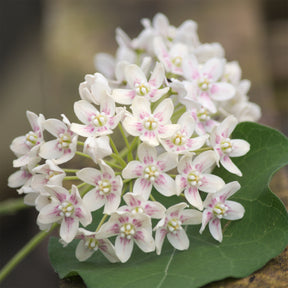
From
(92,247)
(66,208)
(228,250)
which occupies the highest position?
(66,208)

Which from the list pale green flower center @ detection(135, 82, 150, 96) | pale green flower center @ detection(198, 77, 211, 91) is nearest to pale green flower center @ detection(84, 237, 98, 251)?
pale green flower center @ detection(135, 82, 150, 96)

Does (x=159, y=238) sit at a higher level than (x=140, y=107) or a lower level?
lower

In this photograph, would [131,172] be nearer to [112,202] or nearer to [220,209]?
[112,202]

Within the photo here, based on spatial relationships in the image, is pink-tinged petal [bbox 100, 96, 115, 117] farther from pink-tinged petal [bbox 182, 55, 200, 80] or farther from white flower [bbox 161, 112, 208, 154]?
pink-tinged petal [bbox 182, 55, 200, 80]

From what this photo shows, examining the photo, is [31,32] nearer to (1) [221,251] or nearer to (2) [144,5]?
(2) [144,5]

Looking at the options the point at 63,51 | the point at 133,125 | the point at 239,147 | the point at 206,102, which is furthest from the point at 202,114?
the point at 63,51

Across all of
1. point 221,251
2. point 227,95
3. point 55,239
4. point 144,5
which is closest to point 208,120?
point 227,95

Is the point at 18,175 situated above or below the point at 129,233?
above
